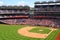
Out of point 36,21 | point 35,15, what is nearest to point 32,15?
point 35,15

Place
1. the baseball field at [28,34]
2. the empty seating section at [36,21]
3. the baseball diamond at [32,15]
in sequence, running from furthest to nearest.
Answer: the baseball diamond at [32,15]
the empty seating section at [36,21]
the baseball field at [28,34]

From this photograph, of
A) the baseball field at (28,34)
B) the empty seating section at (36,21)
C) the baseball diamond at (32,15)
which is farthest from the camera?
the baseball diamond at (32,15)

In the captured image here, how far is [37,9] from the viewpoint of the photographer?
76.5 m

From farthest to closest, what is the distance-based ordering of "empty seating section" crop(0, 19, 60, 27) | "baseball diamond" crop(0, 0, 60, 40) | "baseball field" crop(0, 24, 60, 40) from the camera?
"baseball diamond" crop(0, 0, 60, 40) → "empty seating section" crop(0, 19, 60, 27) → "baseball field" crop(0, 24, 60, 40)

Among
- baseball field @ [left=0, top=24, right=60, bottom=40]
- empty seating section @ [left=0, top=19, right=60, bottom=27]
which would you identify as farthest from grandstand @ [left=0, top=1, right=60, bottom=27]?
baseball field @ [left=0, top=24, right=60, bottom=40]

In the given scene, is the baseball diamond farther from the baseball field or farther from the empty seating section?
the baseball field

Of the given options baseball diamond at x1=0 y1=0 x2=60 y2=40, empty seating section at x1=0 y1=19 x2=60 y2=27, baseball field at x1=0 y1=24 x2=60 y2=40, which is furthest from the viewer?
baseball diamond at x1=0 y1=0 x2=60 y2=40

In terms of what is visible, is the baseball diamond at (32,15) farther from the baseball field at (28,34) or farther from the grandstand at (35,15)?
the baseball field at (28,34)

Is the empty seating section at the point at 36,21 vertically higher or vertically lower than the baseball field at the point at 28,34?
lower

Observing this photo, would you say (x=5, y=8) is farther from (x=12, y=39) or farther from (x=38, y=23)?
(x=12, y=39)

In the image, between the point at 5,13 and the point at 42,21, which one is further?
the point at 5,13

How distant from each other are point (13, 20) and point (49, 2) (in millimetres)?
20746

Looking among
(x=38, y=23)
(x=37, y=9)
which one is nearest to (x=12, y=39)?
(x=38, y=23)

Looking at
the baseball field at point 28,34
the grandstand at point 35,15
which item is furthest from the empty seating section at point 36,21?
the baseball field at point 28,34
